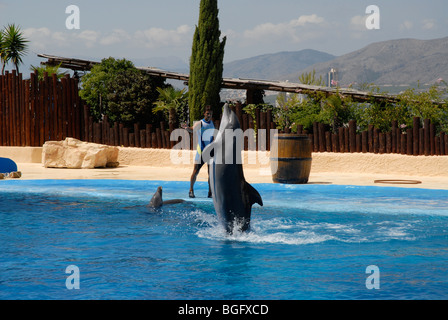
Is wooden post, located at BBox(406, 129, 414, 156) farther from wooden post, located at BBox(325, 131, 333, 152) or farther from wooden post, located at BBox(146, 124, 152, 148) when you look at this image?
wooden post, located at BBox(146, 124, 152, 148)

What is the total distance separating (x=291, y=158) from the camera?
13.7 metres

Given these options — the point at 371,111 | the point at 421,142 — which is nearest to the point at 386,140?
the point at 421,142

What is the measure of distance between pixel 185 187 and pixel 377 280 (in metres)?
8.12

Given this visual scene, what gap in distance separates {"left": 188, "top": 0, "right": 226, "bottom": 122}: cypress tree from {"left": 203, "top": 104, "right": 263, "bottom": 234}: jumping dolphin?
47.8 ft

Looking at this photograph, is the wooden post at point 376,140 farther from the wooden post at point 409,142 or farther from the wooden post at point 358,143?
the wooden post at point 409,142

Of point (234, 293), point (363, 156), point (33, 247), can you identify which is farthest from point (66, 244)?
point (363, 156)

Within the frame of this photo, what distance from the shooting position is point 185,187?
14.0 m

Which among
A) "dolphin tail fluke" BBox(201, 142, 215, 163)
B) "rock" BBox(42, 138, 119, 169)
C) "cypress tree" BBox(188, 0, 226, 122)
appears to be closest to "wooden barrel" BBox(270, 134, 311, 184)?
"dolphin tail fluke" BBox(201, 142, 215, 163)

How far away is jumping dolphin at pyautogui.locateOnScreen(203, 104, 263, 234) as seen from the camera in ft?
24.0

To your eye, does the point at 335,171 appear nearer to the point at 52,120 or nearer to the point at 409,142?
the point at 409,142

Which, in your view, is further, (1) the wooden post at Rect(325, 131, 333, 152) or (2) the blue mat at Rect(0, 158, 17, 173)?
(1) the wooden post at Rect(325, 131, 333, 152)

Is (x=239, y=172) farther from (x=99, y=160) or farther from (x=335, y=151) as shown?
(x=99, y=160)

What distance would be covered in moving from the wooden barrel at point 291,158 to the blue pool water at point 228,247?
3.01 ft

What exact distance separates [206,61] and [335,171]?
7572mm
